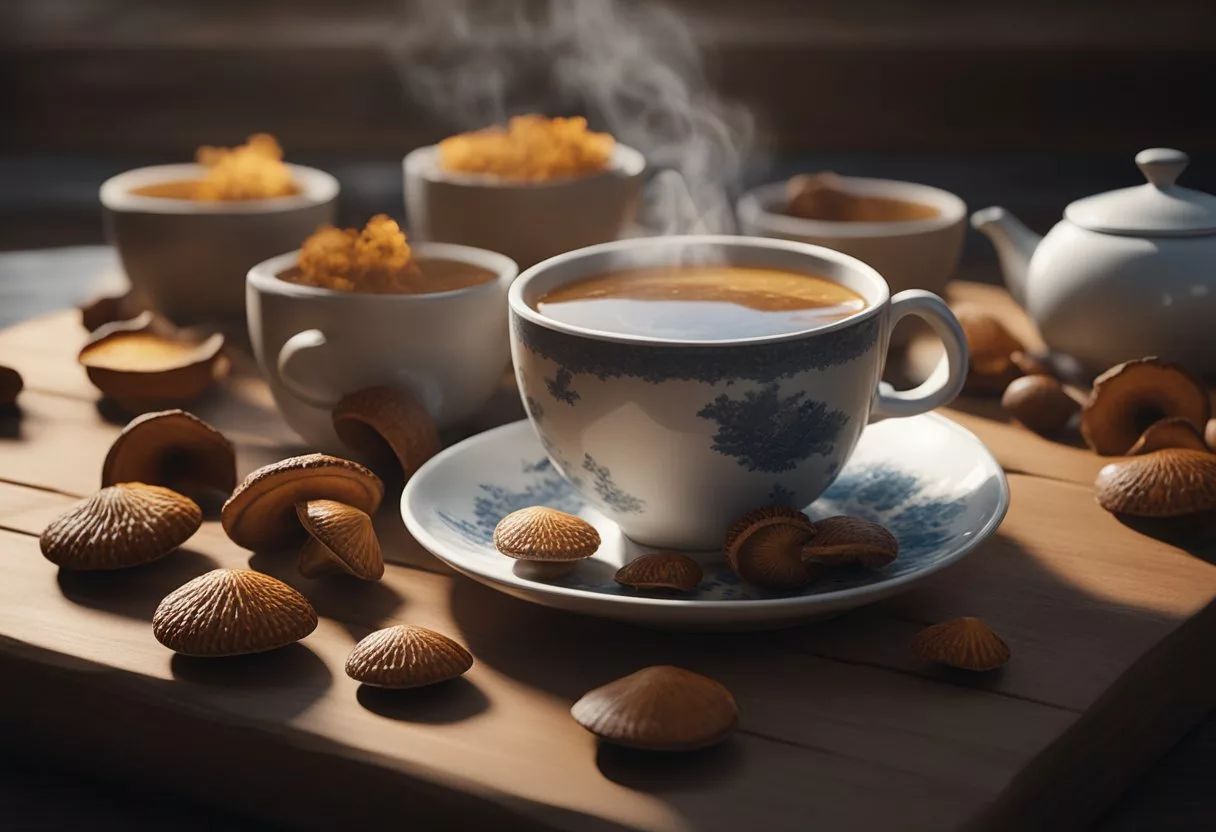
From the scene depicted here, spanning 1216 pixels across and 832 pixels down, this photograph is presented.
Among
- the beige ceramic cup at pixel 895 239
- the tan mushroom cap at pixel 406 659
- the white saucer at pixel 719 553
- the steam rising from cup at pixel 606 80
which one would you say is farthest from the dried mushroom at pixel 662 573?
the steam rising from cup at pixel 606 80

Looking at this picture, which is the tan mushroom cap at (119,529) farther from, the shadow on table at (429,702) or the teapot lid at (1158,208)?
the teapot lid at (1158,208)

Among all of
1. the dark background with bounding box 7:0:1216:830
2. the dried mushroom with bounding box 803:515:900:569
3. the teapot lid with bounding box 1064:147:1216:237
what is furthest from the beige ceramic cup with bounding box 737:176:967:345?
the dark background with bounding box 7:0:1216:830

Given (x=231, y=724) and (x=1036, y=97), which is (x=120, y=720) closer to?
(x=231, y=724)

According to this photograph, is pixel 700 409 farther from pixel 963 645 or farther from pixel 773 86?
pixel 773 86

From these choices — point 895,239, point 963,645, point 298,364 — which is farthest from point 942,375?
point 298,364

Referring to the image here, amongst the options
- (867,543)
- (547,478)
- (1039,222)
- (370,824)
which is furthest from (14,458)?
(1039,222)
